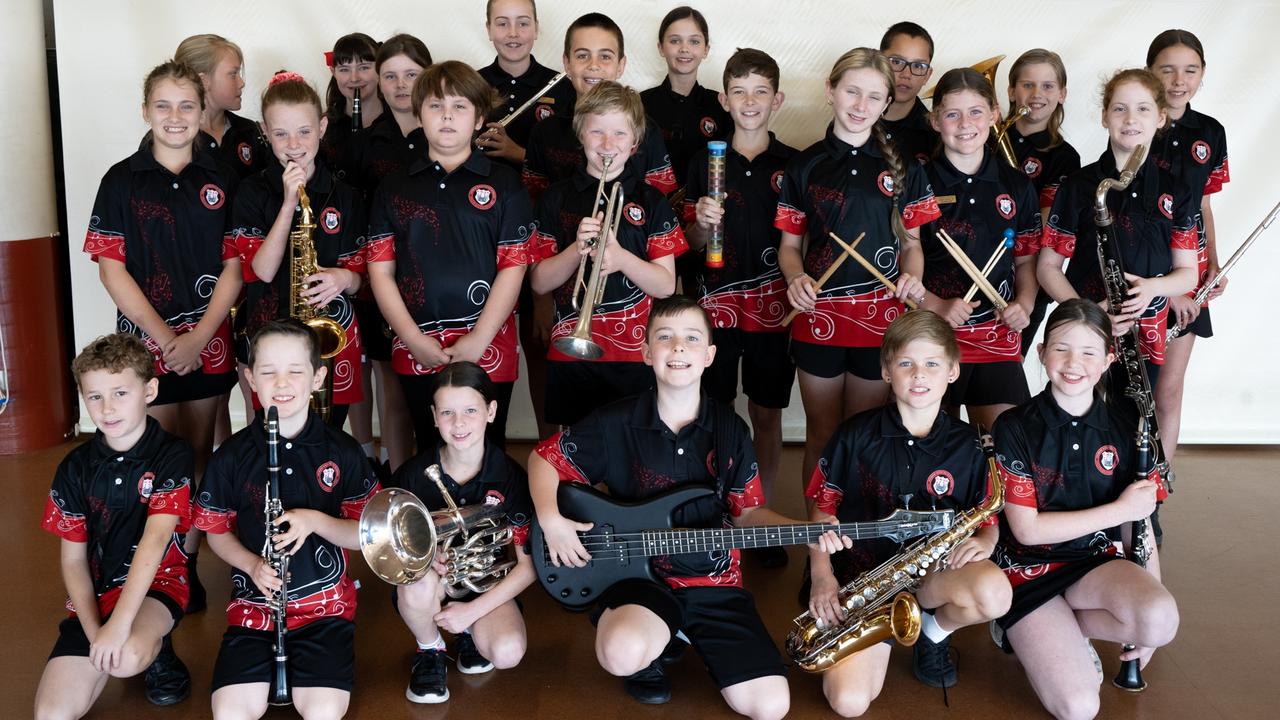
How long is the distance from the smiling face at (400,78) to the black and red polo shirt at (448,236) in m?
0.64

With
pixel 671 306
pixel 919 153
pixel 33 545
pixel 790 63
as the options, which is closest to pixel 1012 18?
pixel 790 63

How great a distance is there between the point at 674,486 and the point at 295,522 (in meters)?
1.04

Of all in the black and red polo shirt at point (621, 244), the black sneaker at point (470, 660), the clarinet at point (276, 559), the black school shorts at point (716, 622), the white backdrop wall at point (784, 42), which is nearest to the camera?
the clarinet at point (276, 559)

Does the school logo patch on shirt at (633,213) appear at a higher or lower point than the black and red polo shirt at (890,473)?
higher

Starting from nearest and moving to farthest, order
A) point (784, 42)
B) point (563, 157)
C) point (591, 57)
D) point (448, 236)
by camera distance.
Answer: point (448, 236), point (563, 157), point (591, 57), point (784, 42)

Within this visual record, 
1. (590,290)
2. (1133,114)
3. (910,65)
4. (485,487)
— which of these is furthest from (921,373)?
(910,65)

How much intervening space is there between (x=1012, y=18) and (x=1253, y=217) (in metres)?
1.51

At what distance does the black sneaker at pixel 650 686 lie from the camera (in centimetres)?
309

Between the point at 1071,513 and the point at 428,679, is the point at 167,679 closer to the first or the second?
the point at 428,679

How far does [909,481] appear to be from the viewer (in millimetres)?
3164

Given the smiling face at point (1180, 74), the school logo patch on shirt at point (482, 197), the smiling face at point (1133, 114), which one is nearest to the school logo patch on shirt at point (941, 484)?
the smiling face at point (1133, 114)

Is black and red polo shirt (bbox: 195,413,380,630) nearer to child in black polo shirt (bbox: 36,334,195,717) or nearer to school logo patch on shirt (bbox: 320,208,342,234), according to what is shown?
child in black polo shirt (bbox: 36,334,195,717)

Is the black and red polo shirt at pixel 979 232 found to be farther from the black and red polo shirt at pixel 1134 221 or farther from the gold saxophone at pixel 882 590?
the gold saxophone at pixel 882 590

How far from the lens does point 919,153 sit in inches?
165
